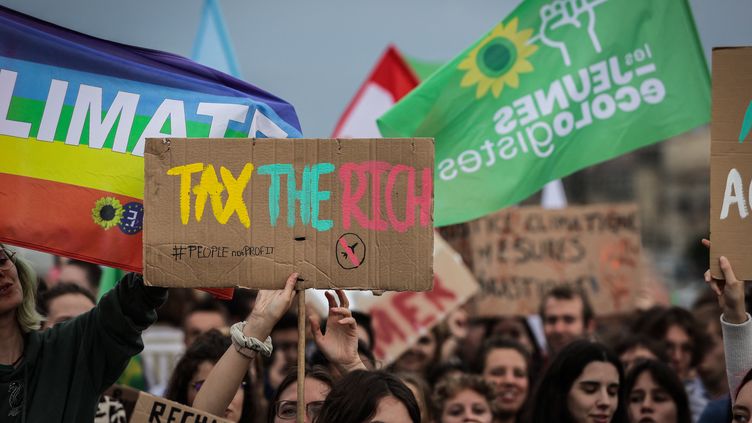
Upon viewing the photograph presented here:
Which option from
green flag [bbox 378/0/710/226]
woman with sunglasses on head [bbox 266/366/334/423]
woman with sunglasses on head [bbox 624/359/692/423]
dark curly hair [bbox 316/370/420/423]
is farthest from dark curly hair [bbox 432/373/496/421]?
dark curly hair [bbox 316/370/420/423]

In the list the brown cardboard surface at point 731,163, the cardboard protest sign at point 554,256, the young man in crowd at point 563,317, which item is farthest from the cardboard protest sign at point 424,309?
the brown cardboard surface at point 731,163

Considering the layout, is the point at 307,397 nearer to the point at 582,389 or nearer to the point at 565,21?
the point at 582,389

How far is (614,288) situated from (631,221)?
2.04 feet

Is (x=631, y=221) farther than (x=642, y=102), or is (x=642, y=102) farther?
(x=631, y=221)

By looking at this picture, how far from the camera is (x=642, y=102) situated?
6711mm

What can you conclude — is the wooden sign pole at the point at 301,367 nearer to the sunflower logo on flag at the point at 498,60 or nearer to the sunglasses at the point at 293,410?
the sunglasses at the point at 293,410

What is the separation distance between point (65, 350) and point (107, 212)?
2.04 ft

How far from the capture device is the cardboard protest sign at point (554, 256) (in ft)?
34.0

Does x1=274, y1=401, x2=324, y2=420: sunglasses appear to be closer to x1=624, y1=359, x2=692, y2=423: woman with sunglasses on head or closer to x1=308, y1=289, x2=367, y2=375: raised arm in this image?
x1=308, y1=289, x2=367, y2=375: raised arm

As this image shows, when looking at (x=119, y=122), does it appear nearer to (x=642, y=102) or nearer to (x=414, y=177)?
(x=414, y=177)

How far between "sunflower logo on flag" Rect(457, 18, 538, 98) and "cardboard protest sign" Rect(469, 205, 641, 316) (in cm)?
368

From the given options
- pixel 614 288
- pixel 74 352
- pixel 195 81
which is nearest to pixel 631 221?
pixel 614 288

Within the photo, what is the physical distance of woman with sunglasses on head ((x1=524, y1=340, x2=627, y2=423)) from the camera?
613 centimetres

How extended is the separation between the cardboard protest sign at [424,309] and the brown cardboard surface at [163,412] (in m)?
4.86
